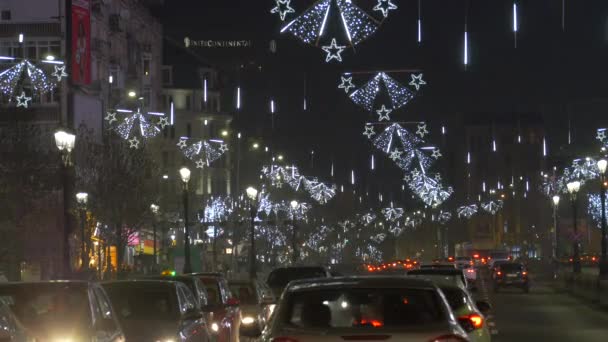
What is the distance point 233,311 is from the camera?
22.3 meters

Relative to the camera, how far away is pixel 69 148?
34.0m

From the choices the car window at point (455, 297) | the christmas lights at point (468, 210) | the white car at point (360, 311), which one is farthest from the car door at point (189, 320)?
the christmas lights at point (468, 210)

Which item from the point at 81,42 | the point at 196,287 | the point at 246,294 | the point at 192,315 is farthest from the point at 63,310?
the point at 81,42

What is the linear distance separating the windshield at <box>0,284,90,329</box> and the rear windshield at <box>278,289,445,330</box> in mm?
4042

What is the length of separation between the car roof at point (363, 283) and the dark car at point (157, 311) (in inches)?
246

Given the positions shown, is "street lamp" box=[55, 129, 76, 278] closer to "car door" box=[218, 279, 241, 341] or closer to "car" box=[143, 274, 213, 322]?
"car door" box=[218, 279, 241, 341]

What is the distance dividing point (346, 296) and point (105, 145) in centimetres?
5021

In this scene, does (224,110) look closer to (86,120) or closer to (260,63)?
(260,63)

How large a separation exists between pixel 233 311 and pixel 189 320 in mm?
4848

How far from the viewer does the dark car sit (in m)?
16.8

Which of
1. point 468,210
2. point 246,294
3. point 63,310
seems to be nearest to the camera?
point 63,310

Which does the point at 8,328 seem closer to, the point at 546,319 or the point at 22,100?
the point at 546,319

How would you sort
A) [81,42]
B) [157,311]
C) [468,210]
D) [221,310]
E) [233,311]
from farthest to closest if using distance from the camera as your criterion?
1. [468,210]
2. [81,42]
3. [233,311]
4. [221,310]
5. [157,311]

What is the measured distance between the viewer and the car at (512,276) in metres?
59.9
